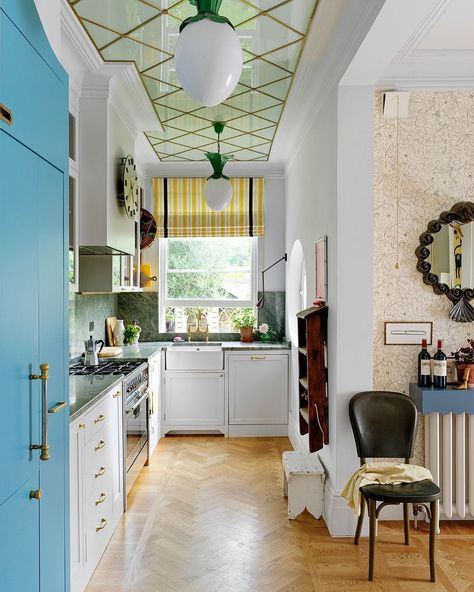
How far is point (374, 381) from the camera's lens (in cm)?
325

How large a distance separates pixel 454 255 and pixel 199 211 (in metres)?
3.21

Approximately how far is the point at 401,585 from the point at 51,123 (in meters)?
2.62

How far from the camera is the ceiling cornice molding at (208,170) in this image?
18.7 ft

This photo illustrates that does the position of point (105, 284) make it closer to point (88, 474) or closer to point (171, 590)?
point (88, 474)

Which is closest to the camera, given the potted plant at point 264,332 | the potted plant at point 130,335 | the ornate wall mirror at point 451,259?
the ornate wall mirror at point 451,259

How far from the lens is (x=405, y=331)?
3229 mm

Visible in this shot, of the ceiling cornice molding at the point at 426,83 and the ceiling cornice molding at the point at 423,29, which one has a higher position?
the ceiling cornice molding at the point at 423,29

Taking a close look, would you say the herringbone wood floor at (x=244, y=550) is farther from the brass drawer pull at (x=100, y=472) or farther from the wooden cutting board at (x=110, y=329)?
the wooden cutting board at (x=110, y=329)

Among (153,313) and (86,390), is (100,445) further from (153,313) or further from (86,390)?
(153,313)

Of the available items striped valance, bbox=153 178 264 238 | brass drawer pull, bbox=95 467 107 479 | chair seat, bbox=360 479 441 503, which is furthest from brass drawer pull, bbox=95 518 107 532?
striped valance, bbox=153 178 264 238

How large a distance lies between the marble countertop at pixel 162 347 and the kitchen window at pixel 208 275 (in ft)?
1.37

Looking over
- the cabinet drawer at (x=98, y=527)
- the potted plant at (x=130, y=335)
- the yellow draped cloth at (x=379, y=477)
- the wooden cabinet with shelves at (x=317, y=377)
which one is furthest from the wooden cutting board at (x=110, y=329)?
the yellow draped cloth at (x=379, y=477)

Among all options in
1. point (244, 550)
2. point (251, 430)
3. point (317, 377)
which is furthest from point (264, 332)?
point (244, 550)

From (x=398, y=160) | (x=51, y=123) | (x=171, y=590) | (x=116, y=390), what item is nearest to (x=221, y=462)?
(x=116, y=390)
